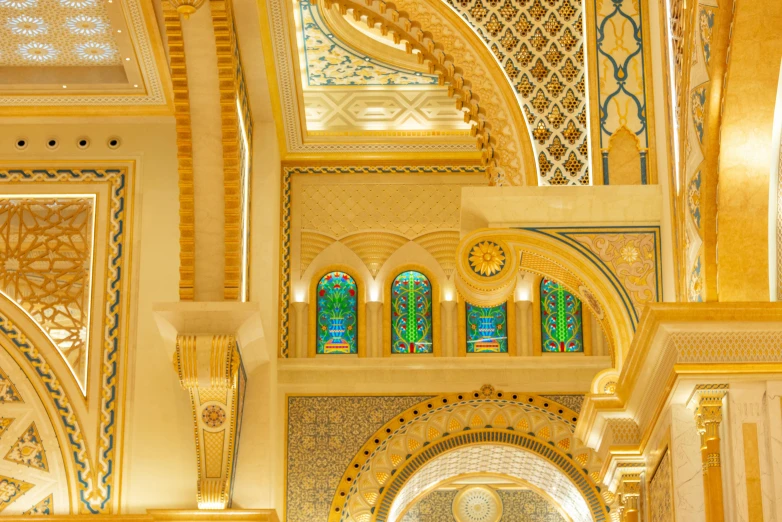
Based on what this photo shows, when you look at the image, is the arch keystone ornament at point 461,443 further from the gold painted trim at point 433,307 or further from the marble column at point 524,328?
the gold painted trim at point 433,307

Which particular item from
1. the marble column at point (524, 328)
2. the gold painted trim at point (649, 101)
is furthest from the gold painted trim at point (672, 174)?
the marble column at point (524, 328)

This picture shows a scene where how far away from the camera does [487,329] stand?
980 cm

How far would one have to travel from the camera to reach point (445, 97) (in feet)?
32.4

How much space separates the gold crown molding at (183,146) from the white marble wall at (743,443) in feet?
14.0

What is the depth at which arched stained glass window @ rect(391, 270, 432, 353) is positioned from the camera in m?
9.76

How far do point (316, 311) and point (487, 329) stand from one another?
1.27 metres

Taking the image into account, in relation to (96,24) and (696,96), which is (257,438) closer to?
(96,24)

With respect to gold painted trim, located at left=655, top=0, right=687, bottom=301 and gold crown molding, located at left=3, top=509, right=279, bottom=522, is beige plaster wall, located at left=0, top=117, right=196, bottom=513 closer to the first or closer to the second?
gold crown molding, located at left=3, top=509, right=279, bottom=522

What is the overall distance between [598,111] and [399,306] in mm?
4076

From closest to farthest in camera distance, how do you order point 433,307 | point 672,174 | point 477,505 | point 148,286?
1. point 672,174
2. point 148,286
3. point 433,307
4. point 477,505

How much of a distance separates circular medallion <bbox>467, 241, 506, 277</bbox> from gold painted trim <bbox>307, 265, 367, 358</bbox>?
3965 millimetres

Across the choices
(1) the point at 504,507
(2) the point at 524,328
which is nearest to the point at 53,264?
(2) the point at 524,328

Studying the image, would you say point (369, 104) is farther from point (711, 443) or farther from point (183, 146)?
point (711, 443)

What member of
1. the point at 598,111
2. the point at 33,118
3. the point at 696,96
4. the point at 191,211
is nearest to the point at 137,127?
the point at 33,118
